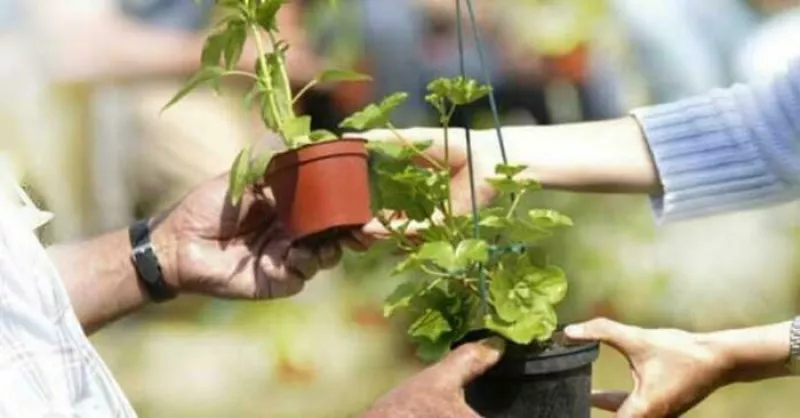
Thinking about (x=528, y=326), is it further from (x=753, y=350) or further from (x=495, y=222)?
(x=753, y=350)

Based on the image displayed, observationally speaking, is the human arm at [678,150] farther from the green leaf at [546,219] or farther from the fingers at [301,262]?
the green leaf at [546,219]

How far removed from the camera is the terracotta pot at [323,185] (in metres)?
1.46

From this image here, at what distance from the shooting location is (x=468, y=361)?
4.19 ft

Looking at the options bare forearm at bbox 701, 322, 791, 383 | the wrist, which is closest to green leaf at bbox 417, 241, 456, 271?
bare forearm at bbox 701, 322, 791, 383

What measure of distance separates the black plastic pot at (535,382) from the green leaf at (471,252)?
2.9 inches

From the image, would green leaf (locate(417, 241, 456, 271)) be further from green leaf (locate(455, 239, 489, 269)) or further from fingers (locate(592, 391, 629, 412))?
fingers (locate(592, 391, 629, 412))

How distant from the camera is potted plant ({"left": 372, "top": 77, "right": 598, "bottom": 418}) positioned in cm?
132

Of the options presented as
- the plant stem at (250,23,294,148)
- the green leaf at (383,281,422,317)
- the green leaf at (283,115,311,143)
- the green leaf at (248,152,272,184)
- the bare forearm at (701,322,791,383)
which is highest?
the plant stem at (250,23,294,148)

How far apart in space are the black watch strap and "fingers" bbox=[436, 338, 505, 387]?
1.73 ft

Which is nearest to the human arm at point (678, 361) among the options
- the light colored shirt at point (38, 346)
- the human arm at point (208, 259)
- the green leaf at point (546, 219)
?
the green leaf at point (546, 219)

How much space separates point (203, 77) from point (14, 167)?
0.52 metres

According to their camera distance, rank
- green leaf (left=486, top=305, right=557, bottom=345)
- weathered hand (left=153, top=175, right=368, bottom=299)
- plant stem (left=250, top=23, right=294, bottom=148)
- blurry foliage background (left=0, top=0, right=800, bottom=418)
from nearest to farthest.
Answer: green leaf (left=486, top=305, right=557, bottom=345), plant stem (left=250, top=23, right=294, bottom=148), weathered hand (left=153, top=175, right=368, bottom=299), blurry foliage background (left=0, top=0, right=800, bottom=418)

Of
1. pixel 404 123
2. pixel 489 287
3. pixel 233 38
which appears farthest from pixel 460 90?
pixel 404 123

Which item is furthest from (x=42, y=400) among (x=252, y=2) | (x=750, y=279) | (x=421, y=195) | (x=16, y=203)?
(x=750, y=279)
